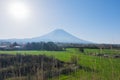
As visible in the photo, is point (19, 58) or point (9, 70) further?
point (19, 58)

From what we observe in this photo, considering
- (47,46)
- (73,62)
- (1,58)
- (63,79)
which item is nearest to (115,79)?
(63,79)

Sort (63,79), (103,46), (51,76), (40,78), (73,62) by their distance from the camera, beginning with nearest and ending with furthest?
(103,46), (40,78), (51,76), (63,79), (73,62)

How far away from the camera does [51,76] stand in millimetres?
13367

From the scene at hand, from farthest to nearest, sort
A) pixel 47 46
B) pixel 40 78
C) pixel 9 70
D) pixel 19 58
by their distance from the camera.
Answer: pixel 47 46, pixel 19 58, pixel 9 70, pixel 40 78

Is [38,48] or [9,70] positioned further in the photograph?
[38,48]

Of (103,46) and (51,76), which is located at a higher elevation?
(103,46)

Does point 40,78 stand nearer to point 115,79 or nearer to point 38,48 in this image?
point 115,79

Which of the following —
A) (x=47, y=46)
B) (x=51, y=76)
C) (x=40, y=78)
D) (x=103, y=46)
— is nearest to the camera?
(x=103, y=46)

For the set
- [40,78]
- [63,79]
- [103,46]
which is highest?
[103,46]

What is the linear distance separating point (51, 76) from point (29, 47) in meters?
31.6

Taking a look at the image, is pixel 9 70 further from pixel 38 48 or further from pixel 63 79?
pixel 38 48

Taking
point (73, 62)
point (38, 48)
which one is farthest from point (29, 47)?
point (73, 62)

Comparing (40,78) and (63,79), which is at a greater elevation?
(40,78)

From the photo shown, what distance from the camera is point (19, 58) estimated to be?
23188 mm
